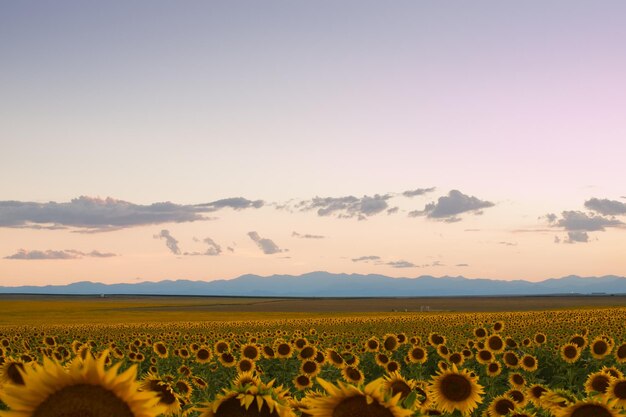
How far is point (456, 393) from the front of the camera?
7.92 metres

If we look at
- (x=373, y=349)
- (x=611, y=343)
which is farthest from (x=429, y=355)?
(x=611, y=343)

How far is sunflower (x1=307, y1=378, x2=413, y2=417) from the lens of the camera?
3482 millimetres

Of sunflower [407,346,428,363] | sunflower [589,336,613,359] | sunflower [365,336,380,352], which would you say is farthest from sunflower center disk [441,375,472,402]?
sunflower [589,336,613,359]

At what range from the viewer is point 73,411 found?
3000 millimetres

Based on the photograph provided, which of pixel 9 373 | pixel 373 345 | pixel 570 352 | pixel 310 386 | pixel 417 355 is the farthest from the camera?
pixel 373 345

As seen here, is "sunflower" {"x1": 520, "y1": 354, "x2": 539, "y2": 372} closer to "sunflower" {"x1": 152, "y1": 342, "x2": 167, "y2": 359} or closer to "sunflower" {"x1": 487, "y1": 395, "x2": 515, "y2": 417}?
"sunflower" {"x1": 487, "y1": 395, "x2": 515, "y2": 417}

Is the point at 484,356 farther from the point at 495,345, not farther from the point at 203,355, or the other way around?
the point at 203,355

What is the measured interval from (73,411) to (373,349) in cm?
1554

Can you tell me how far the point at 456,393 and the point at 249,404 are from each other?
16.0 ft

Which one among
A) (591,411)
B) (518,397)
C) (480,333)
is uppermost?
(591,411)

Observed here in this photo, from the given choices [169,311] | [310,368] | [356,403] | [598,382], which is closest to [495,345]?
[310,368]

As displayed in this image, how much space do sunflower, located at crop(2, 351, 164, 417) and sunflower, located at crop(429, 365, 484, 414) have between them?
5309 millimetres

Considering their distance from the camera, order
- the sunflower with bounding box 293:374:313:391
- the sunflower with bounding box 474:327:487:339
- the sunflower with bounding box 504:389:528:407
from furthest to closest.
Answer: the sunflower with bounding box 474:327:487:339 → the sunflower with bounding box 293:374:313:391 → the sunflower with bounding box 504:389:528:407

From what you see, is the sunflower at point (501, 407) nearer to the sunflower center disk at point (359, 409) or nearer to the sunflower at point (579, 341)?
the sunflower center disk at point (359, 409)
